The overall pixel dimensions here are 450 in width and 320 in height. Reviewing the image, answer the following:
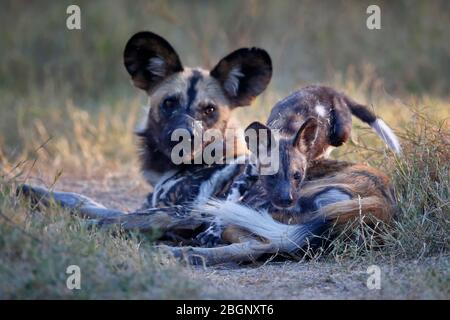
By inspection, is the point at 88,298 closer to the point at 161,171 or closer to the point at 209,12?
the point at 161,171

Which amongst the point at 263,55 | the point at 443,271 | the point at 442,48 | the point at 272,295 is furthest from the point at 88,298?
the point at 442,48

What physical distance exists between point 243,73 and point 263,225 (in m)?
1.40

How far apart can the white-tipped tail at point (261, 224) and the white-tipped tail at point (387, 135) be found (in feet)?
3.18

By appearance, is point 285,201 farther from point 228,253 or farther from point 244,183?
point 244,183

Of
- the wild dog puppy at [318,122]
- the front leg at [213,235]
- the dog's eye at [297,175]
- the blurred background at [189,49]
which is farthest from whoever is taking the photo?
the blurred background at [189,49]

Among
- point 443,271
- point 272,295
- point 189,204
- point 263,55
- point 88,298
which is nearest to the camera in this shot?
point 88,298

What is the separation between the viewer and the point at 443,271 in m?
3.69

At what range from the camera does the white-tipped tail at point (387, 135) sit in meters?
4.94

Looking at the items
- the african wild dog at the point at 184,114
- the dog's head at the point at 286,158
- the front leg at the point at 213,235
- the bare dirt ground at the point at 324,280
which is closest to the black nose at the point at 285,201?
the dog's head at the point at 286,158

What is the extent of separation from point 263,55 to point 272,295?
220 centimetres

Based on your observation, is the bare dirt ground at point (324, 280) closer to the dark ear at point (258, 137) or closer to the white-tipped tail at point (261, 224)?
the white-tipped tail at point (261, 224)

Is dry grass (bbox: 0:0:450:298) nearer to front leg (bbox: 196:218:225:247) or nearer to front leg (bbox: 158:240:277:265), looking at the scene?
front leg (bbox: 158:240:277:265)

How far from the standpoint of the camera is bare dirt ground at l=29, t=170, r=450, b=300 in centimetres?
345

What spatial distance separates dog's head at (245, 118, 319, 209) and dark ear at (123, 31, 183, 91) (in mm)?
941
